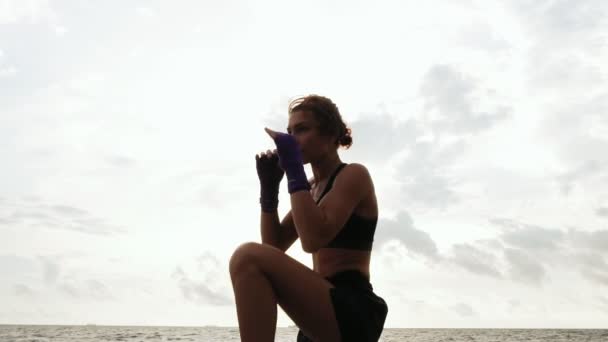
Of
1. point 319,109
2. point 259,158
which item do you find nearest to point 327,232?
point 319,109

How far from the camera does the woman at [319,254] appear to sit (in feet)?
9.45

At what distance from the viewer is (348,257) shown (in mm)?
3225

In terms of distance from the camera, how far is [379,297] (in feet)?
10.8

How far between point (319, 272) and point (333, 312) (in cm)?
33

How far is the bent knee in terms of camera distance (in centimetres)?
288

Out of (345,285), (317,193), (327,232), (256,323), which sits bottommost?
(256,323)

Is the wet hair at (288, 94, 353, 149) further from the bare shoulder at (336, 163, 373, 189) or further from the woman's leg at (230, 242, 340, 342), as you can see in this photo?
the woman's leg at (230, 242, 340, 342)

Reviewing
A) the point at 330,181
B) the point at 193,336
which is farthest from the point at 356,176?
the point at 193,336

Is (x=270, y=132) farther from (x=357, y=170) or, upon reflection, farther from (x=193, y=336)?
(x=193, y=336)

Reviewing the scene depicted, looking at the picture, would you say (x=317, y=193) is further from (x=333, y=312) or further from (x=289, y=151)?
(x=333, y=312)

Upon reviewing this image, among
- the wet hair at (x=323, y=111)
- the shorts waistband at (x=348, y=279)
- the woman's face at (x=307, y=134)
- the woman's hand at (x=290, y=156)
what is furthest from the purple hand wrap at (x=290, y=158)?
the shorts waistband at (x=348, y=279)

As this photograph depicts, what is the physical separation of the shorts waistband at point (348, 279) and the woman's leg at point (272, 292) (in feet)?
0.45

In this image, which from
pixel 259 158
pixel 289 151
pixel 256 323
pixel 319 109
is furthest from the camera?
pixel 259 158

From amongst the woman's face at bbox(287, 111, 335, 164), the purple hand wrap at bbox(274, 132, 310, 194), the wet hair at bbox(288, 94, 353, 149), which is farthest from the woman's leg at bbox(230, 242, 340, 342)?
the wet hair at bbox(288, 94, 353, 149)
